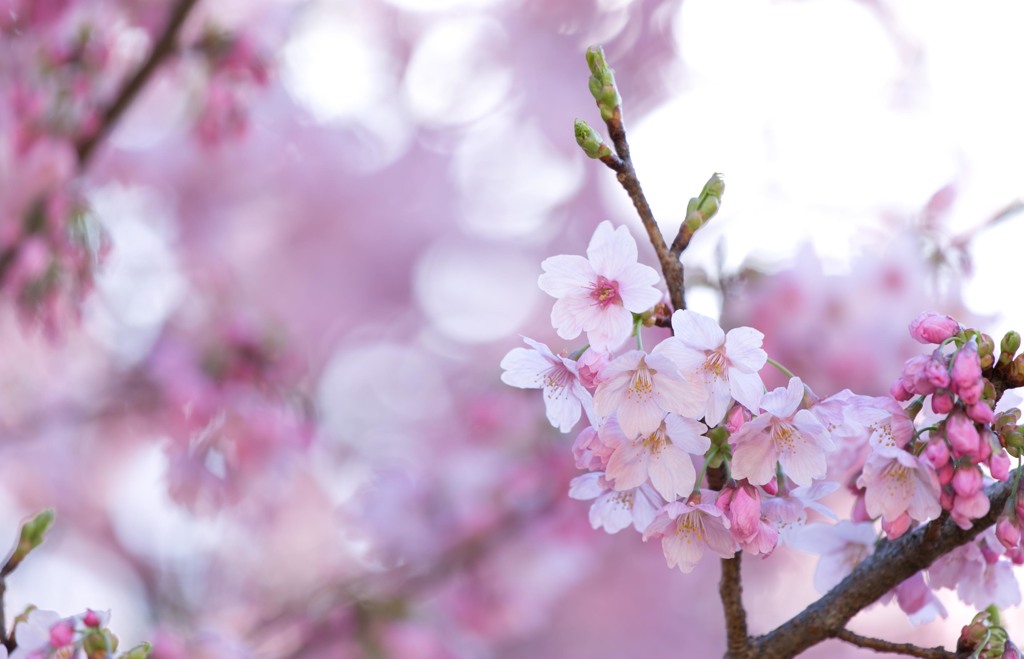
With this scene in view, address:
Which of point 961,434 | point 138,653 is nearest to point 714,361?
point 961,434

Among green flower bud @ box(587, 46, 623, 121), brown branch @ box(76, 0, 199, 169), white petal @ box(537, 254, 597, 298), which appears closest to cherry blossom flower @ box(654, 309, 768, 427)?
white petal @ box(537, 254, 597, 298)

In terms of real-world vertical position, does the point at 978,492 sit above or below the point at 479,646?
below

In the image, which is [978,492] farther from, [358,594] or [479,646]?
[479,646]

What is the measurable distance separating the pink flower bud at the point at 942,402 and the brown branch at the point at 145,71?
181cm

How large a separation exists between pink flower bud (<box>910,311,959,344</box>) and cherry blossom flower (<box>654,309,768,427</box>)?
18 cm

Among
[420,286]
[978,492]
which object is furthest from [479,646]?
[420,286]

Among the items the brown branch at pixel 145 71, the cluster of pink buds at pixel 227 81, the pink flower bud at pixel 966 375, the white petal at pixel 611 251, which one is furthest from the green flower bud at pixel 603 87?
the cluster of pink buds at pixel 227 81

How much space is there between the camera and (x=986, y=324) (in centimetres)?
226

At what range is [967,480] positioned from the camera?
3.17 ft

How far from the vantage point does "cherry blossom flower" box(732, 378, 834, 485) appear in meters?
Answer: 0.98

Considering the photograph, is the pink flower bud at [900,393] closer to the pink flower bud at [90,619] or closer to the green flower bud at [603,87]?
the green flower bud at [603,87]

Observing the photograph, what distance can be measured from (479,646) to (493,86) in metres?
4.77

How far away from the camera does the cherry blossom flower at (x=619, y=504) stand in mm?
1102

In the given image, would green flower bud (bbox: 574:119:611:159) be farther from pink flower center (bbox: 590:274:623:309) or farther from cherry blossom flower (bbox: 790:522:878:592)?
cherry blossom flower (bbox: 790:522:878:592)
